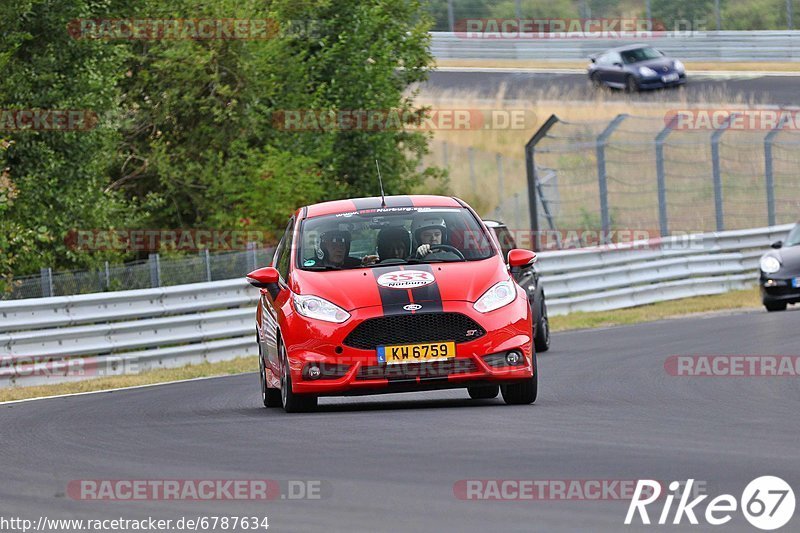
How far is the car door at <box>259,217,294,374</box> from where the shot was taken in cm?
1230

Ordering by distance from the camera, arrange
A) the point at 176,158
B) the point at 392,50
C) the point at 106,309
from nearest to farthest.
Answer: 1. the point at 106,309
2. the point at 176,158
3. the point at 392,50

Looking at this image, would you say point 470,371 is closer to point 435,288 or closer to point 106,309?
point 435,288

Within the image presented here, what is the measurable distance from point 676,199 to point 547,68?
12.0 m

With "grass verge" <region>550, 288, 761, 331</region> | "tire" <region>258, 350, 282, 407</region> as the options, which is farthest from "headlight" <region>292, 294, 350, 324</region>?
"grass verge" <region>550, 288, 761, 331</region>

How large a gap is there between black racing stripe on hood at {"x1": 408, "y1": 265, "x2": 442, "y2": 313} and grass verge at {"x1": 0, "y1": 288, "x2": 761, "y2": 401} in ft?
15.3

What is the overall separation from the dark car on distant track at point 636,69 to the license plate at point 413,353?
37570 millimetres

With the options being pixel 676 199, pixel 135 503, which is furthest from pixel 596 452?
pixel 676 199

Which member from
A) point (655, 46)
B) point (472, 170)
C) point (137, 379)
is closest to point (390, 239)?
point (137, 379)

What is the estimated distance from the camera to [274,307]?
12.4 m

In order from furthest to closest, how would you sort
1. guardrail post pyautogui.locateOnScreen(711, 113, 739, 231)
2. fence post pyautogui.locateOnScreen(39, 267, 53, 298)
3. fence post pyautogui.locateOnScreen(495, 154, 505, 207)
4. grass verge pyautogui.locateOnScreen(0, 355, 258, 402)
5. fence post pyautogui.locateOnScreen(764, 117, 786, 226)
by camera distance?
fence post pyautogui.locateOnScreen(495, 154, 505, 207)
fence post pyautogui.locateOnScreen(764, 117, 786, 226)
guardrail post pyautogui.locateOnScreen(711, 113, 739, 231)
fence post pyautogui.locateOnScreen(39, 267, 53, 298)
grass verge pyautogui.locateOnScreen(0, 355, 258, 402)

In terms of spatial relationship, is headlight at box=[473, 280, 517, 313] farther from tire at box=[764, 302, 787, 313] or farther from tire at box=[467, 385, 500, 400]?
tire at box=[764, 302, 787, 313]

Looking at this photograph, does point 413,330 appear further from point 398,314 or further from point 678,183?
point 678,183

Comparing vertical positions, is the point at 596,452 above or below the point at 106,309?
above

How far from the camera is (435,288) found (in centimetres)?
1140
